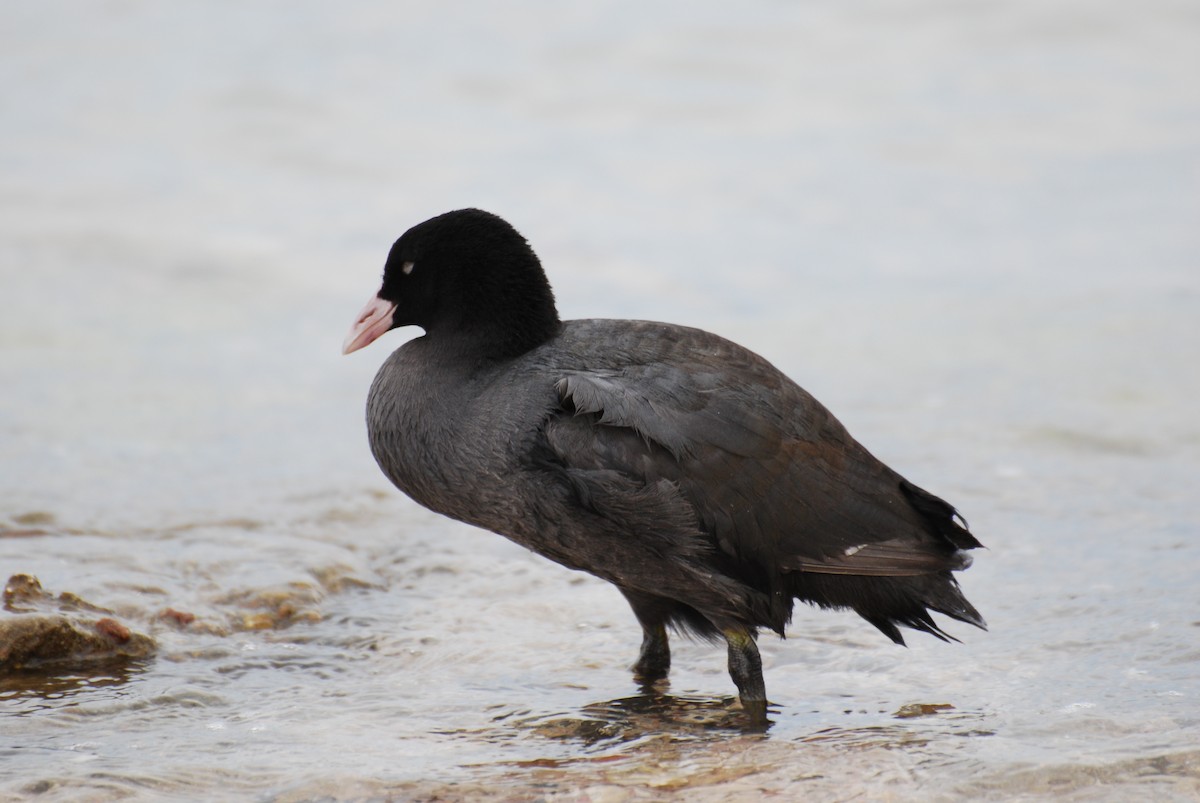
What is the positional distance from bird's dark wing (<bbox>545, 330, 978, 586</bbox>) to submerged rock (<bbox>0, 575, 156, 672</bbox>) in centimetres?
168

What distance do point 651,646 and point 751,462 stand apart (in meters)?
0.86

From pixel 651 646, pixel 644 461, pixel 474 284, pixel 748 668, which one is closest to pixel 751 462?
pixel 644 461

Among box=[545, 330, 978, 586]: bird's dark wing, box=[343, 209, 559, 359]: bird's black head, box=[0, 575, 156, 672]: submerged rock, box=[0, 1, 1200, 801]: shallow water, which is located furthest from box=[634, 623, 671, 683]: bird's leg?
box=[0, 575, 156, 672]: submerged rock

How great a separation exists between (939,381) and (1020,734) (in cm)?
457

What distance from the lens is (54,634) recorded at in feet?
16.8

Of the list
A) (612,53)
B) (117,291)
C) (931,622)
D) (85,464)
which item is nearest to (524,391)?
(931,622)

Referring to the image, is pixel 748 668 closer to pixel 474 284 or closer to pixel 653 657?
pixel 653 657

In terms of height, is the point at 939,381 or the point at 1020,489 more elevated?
the point at 939,381

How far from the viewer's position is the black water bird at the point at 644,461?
4738 millimetres

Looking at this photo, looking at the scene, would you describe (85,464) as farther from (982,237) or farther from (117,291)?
(982,237)

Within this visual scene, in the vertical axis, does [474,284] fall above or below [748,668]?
above

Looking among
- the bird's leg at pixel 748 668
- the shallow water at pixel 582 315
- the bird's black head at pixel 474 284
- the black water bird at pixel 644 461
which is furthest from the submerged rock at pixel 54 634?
the bird's leg at pixel 748 668

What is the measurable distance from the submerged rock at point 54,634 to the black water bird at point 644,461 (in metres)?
1.09

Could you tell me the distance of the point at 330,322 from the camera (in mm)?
10062
